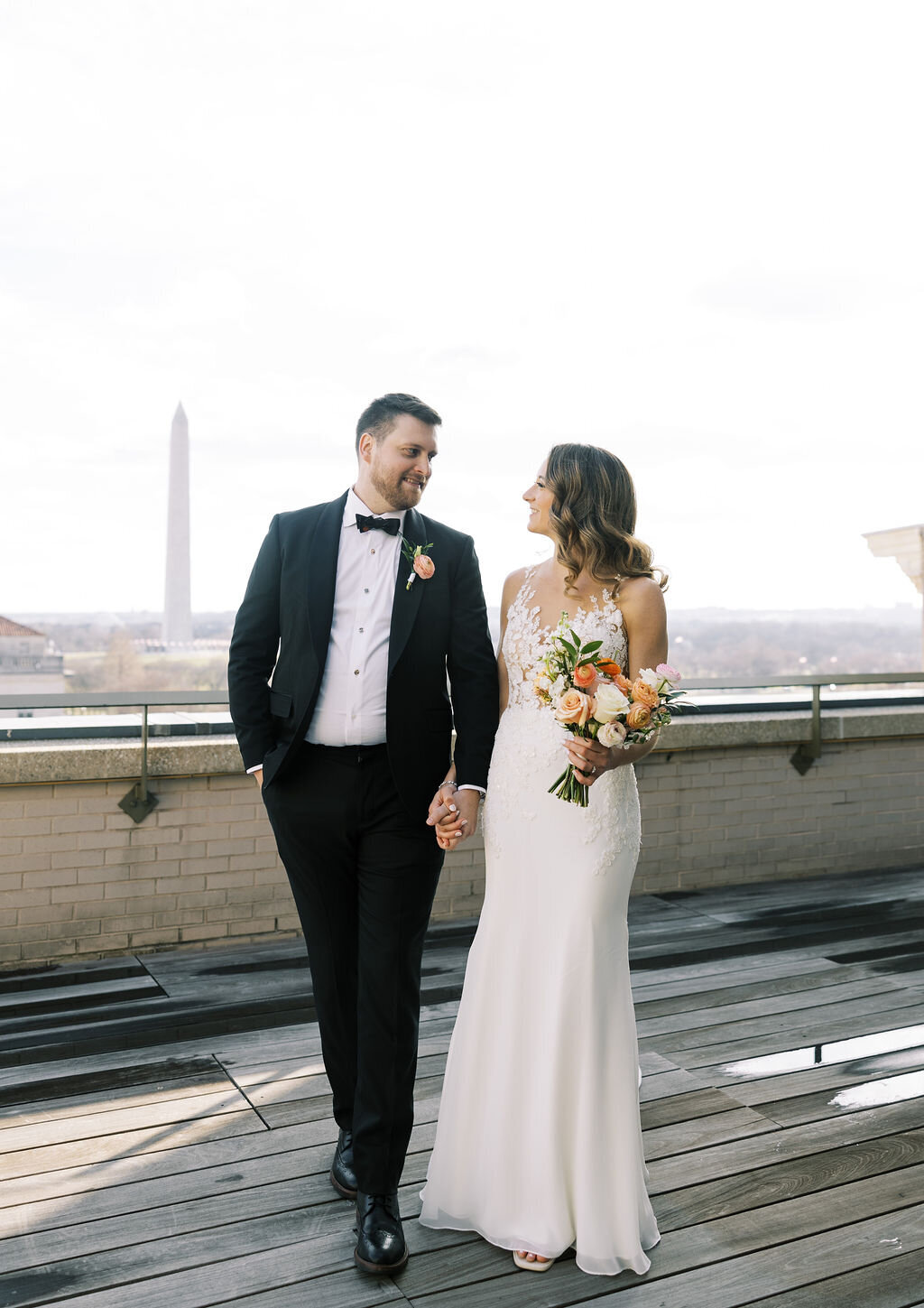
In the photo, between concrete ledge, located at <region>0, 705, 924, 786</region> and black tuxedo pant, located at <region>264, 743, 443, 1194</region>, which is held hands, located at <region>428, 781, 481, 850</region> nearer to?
black tuxedo pant, located at <region>264, 743, 443, 1194</region>

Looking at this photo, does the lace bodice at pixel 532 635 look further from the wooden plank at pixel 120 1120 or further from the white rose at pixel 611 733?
the wooden plank at pixel 120 1120

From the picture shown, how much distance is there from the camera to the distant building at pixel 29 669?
4.36 metres

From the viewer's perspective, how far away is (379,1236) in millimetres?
2324

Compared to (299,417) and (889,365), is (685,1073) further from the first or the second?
(299,417)

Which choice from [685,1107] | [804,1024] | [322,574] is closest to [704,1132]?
[685,1107]

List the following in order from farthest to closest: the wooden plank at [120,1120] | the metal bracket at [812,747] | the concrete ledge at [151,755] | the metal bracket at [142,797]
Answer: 1. the metal bracket at [812,747]
2. the metal bracket at [142,797]
3. the concrete ledge at [151,755]
4. the wooden plank at [120,1120]

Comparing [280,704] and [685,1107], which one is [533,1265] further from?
[280,704]

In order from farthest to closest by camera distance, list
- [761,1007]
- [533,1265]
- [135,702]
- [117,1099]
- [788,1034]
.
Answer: [135,702], [761,1007], [788,1034], [117,1099], [533,1265]

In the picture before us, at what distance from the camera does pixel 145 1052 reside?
350 cm

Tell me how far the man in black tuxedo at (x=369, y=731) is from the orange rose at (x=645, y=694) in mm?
448

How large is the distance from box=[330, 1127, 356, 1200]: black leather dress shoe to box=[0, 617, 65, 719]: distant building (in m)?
2.37

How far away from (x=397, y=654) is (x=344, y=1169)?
1.27m

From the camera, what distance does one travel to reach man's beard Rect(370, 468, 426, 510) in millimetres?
2529

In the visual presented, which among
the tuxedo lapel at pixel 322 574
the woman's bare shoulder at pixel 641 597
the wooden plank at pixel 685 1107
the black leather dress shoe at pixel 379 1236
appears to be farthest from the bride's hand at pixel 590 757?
the wooden plank at pixel 685 1107
